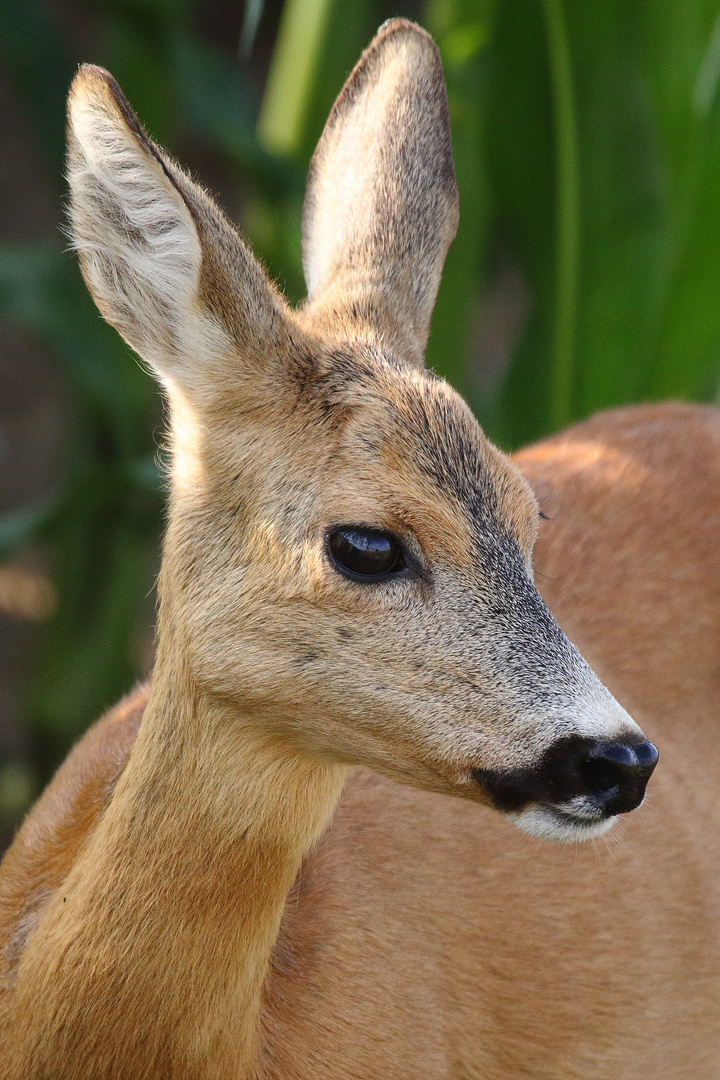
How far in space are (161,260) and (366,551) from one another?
669mm

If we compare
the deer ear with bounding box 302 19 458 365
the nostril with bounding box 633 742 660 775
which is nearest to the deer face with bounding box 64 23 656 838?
the nostril with bounding box 633 742 660 775

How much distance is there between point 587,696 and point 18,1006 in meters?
1.21

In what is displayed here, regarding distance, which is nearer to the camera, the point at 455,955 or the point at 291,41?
the point at 455,955

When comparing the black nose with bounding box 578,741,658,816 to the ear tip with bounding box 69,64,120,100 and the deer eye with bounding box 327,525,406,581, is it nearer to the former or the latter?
the deer eye with bounding box 327,525,406,581

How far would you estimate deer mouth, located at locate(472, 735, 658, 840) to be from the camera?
6.88 ft

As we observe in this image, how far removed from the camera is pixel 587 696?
2195 mm

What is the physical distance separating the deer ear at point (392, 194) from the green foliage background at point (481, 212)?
173 centimetres

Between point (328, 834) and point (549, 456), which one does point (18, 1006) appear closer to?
point (328, 834)

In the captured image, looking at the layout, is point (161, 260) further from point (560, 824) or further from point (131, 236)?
point (560, 824)

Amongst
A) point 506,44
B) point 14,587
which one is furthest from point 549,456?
point 14,587

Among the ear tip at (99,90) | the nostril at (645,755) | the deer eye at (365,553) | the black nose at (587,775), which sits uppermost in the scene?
the ear tip at (99,90)

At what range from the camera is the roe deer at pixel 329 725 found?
2.26 m

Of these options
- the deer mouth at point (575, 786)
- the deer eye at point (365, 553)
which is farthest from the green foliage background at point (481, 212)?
the deer mouth at point (575, 786)

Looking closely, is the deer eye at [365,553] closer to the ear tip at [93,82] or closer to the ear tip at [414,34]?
the ear tip at [93,82]
